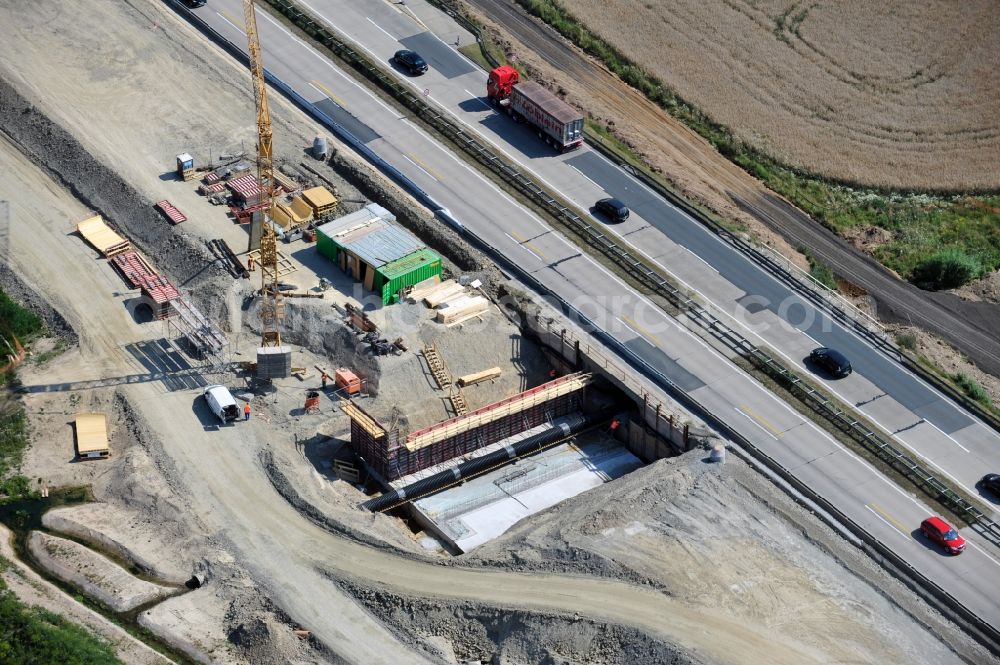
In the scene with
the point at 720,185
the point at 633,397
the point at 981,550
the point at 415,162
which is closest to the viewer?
the point at 981,550

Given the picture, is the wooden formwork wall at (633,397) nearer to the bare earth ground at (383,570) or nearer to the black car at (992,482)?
the bare earth ground at (383,570)

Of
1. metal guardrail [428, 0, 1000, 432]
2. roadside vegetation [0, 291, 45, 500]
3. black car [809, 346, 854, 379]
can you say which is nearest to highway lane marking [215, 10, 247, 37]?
metal guardrail [428, 0, 1000, 432]

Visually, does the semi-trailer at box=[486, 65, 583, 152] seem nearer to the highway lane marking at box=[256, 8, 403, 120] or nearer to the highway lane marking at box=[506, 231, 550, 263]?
the highway lane marking at box=[256, 8, 403, 120]

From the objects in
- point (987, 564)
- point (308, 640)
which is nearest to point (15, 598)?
point (308, 640)

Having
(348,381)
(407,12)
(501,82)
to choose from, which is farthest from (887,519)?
(407,12)

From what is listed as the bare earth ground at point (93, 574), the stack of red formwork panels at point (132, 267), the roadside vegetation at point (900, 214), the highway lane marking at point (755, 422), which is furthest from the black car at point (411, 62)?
the bare earth ground at point (93, 574)

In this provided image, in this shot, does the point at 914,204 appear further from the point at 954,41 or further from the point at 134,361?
the point at 134,361

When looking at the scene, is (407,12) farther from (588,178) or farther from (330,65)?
(588,178)
